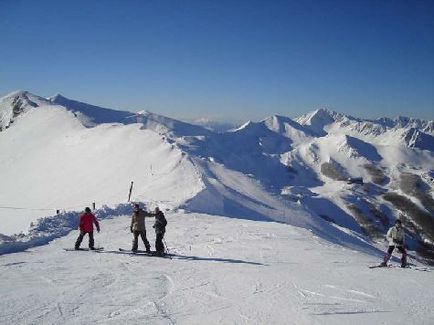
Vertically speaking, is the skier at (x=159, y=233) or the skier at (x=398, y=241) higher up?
the skier at (x=398, y=241)

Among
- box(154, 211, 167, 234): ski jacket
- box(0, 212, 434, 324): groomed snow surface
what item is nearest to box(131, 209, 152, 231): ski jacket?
box(154, 211, 167, 234): ski jacket

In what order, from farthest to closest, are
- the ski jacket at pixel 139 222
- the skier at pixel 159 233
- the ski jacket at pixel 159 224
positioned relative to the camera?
the ski jacket at pixel 139 222
the ski jacket at pixel 159 224
the skier at pixel 159 233

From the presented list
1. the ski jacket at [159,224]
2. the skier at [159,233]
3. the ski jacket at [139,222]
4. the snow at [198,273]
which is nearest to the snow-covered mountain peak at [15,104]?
the snow at [198,273]

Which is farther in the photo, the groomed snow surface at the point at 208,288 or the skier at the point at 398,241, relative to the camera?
the skier at the point at 398,241

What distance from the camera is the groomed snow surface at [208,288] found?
11.0 meters

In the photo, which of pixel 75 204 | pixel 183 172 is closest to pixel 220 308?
pixel 183 172

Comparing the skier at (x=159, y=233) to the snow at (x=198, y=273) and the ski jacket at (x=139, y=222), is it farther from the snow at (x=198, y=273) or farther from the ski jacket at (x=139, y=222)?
the snow at (x=198, y=273)

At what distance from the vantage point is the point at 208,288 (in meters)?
13.5

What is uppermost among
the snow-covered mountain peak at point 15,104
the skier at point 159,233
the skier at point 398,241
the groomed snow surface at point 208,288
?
Answer: the snow-covered mountain peak at point 15,104

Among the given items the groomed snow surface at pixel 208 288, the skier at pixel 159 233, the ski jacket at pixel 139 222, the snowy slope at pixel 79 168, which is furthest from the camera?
the snowy slope at pixel 79 168

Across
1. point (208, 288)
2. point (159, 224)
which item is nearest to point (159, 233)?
point (159, 224)

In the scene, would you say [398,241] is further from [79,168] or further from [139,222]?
[79,168]

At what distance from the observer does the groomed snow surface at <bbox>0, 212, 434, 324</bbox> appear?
10977 mm

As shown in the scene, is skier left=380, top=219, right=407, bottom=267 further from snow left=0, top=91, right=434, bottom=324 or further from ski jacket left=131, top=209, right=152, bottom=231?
ski jacket left=131, top=209, right=152, bottom=231
